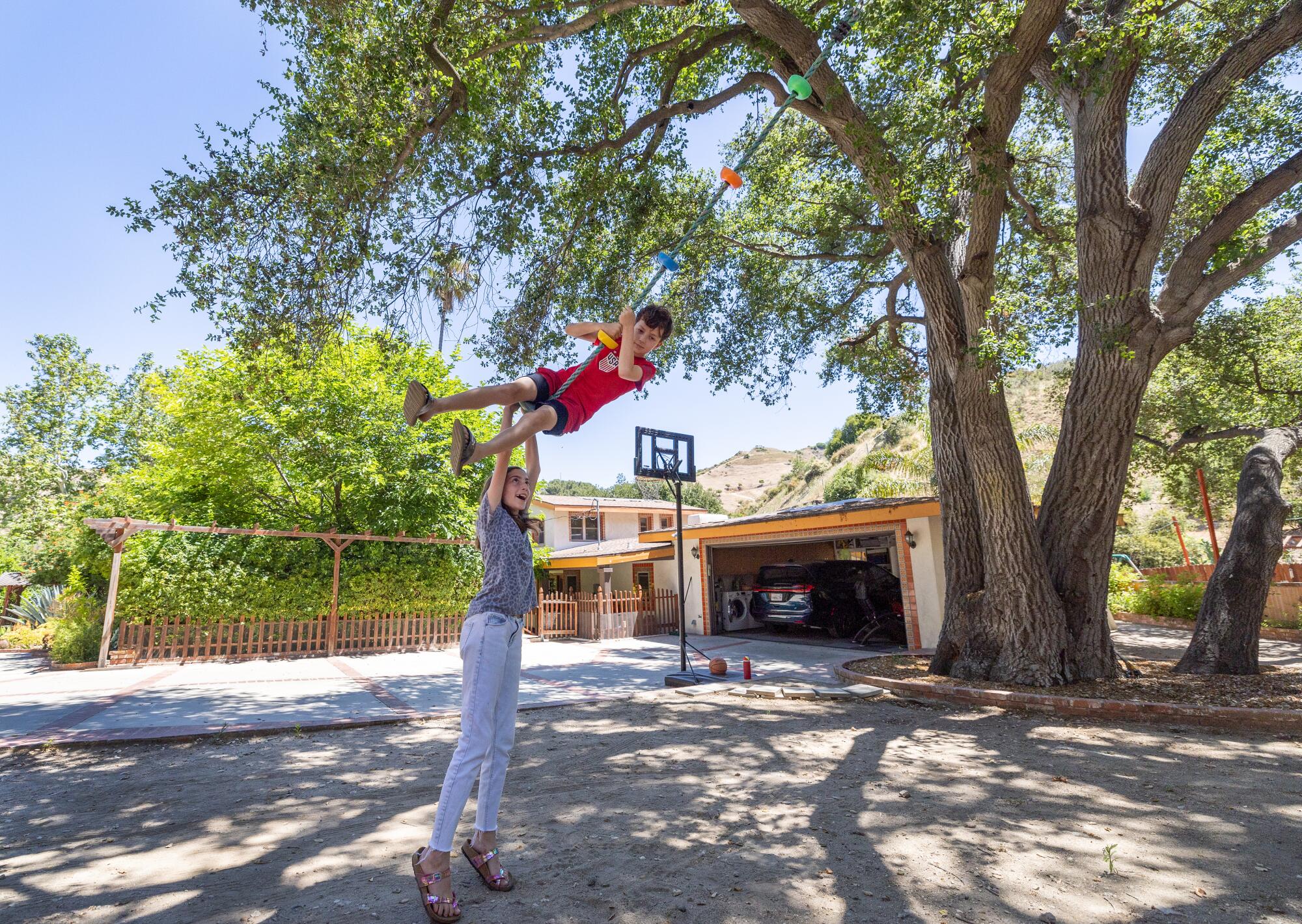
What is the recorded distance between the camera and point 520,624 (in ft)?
9.30

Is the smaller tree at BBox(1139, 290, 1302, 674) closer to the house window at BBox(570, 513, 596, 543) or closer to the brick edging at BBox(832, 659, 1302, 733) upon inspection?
the brick edging at BBox(832, 659, 1302, 733)

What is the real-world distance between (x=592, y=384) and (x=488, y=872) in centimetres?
243

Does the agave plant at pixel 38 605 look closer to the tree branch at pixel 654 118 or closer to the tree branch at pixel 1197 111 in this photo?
the tree branch at pixel 654 118

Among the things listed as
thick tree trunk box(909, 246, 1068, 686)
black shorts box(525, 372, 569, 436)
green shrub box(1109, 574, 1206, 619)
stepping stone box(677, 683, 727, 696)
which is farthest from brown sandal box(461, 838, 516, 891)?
green shrub box(1109, 574, 1206, 619)

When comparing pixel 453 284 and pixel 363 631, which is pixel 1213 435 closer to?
pixel 453 284

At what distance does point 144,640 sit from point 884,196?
14.1m

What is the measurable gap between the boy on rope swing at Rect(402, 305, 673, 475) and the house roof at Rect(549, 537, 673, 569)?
14330 mm

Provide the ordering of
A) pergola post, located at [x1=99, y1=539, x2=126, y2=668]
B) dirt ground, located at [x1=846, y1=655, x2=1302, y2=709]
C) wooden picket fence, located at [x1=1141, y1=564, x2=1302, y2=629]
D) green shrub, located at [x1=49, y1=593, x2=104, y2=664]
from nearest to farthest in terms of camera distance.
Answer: dirt ground, located at [x1=846, y1=655, x2=1302, y2=709] → pergola post, located at [x1=99, y1=539, x2=126, y2=668] → green shrub, located at [x1=49, y1=593, x2=104, y2=664] → wooden picket fence, located at [x1=1141, y1=564, x2=1302, y2=629]

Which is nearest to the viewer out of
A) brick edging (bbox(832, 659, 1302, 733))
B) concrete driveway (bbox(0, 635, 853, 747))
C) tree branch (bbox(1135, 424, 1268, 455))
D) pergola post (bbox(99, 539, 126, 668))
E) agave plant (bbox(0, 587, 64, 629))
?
brick edging (bbox(832, 659, 1302, 733))

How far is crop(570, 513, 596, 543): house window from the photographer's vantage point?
3019 centimetres

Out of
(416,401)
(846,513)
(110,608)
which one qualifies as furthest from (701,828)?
(110,608)

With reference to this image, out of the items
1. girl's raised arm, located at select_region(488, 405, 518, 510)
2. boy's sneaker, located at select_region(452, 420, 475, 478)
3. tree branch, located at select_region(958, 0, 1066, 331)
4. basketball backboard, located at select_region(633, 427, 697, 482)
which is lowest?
girl's raised arm, located at select_region(488, 405, 518, 510)

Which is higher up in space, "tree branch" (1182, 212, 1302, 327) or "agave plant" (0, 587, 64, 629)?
"tree branch" (1182, 212, 1302, 327)

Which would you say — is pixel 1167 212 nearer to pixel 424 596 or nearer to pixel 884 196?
pixel 884 196
